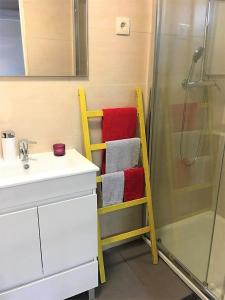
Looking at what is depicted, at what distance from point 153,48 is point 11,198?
1.29m

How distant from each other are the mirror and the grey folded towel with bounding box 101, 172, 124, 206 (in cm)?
67

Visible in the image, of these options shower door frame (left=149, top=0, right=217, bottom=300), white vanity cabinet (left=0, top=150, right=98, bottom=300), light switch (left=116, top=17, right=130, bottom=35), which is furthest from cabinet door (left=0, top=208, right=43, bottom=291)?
light switch (left=116, top=17, right=130, bottom=35)

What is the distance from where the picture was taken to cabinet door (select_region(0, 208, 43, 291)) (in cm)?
119

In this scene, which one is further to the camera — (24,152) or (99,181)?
(99,181)

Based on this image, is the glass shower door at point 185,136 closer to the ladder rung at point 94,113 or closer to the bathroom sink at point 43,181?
the ladder rung at point 94,113

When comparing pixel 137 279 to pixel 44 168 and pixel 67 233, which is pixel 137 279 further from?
pixel 44 168

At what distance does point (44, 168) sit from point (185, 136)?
913mm

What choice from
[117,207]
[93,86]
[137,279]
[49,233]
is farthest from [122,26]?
[137,279]

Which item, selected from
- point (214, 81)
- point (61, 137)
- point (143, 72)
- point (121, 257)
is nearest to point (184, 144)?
point (214, 81)

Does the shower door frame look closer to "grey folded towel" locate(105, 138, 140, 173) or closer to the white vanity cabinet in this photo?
"grey folded towel" locate(105, 138, 140, 173)

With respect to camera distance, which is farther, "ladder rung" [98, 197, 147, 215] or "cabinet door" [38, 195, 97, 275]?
"ladder rung" [98, 197, 147, 215]

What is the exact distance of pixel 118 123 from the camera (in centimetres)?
167

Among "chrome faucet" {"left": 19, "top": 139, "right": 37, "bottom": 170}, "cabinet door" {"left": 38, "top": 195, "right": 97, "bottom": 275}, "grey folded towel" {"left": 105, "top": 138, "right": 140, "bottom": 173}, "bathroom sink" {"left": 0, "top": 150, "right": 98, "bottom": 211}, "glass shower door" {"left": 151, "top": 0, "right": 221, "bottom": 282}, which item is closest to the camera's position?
"bathroom sink" {"left": 0, "top": 150, "right": 98, "bottom": 211}

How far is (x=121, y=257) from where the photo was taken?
1.91 meters
